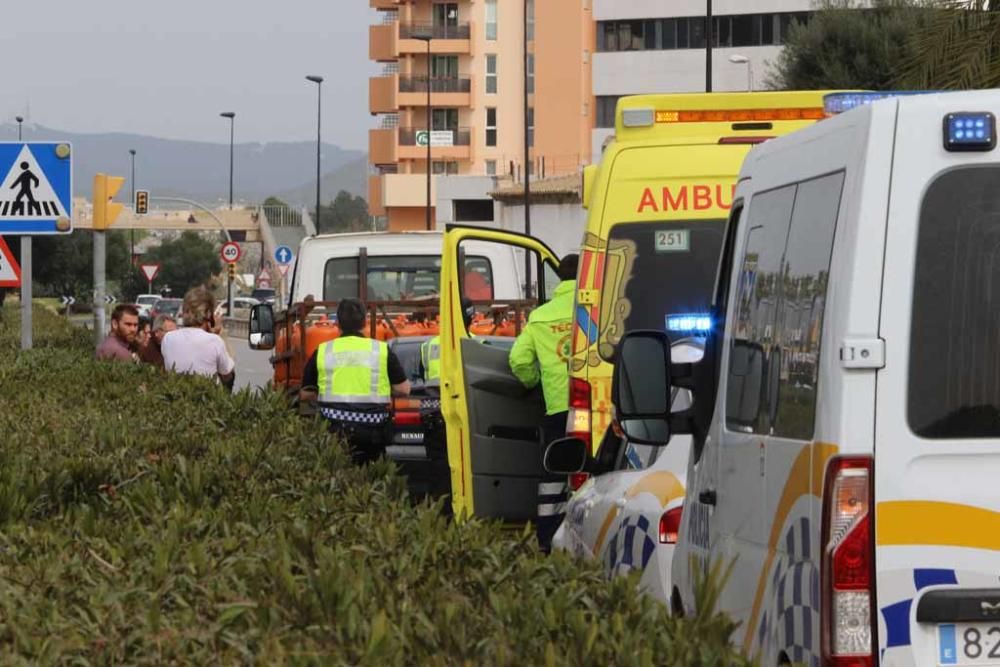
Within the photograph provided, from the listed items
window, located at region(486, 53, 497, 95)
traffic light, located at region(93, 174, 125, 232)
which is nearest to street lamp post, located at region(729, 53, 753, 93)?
window, located at region(486, 53, 497, 95)

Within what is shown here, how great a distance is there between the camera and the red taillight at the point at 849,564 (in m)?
4.88

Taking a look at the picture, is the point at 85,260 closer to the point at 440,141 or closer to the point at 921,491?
the point at 440,141

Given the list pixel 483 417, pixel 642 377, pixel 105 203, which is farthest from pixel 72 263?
pixel 642 377

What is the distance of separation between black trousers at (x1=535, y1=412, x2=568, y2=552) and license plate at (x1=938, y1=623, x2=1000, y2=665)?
244 inches

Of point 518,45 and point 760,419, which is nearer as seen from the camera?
point 760,419

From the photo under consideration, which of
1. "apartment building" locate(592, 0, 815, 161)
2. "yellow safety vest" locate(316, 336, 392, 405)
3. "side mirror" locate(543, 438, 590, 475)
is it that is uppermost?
"apartment building" locate(592, 0, 815, 161)

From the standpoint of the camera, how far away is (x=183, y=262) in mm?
154750

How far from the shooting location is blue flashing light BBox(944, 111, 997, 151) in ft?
16.1

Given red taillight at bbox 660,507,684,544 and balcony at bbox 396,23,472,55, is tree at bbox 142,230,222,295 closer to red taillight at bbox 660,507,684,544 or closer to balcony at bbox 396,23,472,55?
balcony at bbox 396,23,472,55

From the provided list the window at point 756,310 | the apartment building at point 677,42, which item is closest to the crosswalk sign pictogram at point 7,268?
the window at point 756,310

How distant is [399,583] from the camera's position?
492 cm

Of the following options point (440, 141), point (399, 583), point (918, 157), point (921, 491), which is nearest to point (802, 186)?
point (918, 157)

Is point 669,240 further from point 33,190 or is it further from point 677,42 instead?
point 677,42

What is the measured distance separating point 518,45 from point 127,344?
9207 cm
